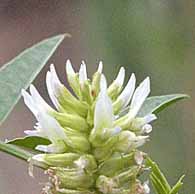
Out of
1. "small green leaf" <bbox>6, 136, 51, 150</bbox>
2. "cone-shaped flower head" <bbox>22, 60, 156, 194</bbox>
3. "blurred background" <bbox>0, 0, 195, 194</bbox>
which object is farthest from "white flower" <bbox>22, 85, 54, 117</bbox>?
"blurred background" <bbox>0, 0, 195, 194</bbox>

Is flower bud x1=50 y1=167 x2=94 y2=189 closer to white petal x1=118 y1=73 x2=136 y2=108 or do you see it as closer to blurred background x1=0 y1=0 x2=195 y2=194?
white petal x1=118 y1=73 x2=136 y2=108

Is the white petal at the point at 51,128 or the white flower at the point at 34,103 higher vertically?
the white flower at the point at 34,103

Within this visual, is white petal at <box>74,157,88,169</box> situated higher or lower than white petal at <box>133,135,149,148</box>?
lower

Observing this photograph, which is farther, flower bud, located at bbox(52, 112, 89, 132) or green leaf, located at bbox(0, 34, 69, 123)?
green leaf, located at bbox(0, 34, 69, 123)

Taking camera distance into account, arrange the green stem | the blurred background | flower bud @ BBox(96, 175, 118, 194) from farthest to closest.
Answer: the blurred background < the green stem < flower bud @ BBox(96, 175, 118, 194)

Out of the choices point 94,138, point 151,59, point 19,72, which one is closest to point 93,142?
point 94,138

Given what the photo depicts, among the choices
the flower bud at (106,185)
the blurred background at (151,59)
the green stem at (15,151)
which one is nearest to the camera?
the flower bud at (106,185)

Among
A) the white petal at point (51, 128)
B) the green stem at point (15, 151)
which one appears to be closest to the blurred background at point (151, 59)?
the green stem at point (15, 151)

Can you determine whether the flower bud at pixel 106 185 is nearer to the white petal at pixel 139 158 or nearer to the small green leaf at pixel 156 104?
the white petal at pixel 139 158
